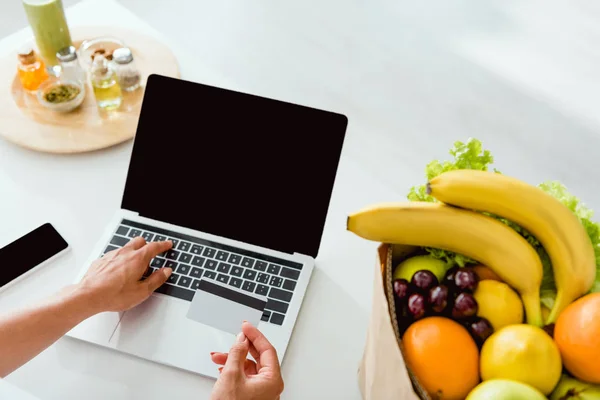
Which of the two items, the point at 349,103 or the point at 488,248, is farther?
the point at 349,103

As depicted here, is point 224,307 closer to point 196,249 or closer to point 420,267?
point 196,249

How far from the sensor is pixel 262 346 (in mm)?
762

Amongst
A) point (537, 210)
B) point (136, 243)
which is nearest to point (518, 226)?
point (537, 210)

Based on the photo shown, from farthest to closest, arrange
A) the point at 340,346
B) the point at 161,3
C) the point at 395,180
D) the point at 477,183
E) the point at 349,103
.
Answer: the point at 161,3
the point at 349,103
the point at 395,180
the point at 340,346
the point at 477,183

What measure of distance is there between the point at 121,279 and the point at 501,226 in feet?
1.69

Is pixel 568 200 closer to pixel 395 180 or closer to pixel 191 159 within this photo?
pixel 395 180

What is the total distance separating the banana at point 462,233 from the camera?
2.19 ft

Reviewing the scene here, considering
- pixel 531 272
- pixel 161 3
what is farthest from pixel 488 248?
pixel 161 3

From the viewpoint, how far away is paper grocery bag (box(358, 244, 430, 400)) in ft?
1.94

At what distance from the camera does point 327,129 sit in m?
0.89

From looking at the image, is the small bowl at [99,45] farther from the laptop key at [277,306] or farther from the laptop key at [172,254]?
the laptop key at [277,306]

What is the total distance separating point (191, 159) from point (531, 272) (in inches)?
21.0

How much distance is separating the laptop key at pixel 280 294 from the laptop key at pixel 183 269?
13 centimetres

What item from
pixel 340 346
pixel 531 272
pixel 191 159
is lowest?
pixel 340 346
